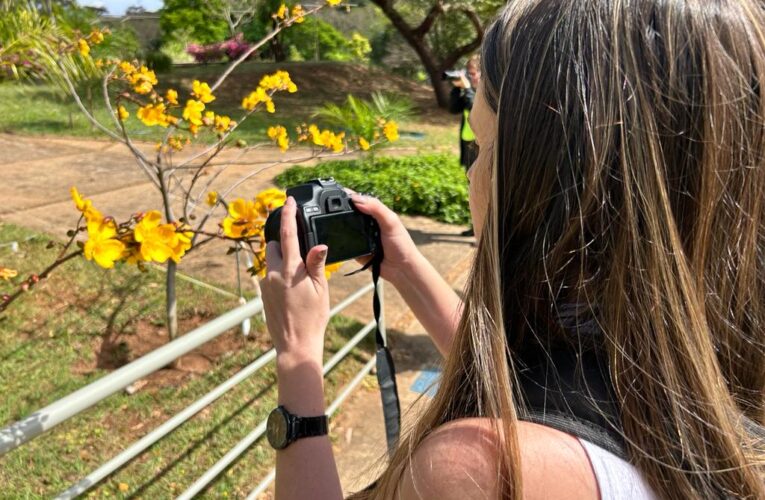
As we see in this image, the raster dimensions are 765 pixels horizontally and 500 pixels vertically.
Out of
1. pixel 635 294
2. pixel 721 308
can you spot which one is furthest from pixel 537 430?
pixel 721 308

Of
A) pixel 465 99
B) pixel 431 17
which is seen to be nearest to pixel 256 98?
pixel 465 99

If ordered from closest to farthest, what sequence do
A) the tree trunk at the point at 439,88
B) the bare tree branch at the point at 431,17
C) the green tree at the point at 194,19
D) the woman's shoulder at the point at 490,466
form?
the woman's shoulder at the point at 490,466, the bare tree branch at the point at 431,17, the tree trunk at the point at 439,88, the green tree at the point at 194,19

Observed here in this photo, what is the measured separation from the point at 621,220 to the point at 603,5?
27cm

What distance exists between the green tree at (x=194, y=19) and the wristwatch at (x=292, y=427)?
23335mm

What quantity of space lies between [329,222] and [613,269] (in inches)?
23.1

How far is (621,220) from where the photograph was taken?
0.75 m

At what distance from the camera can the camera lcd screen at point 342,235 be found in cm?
117

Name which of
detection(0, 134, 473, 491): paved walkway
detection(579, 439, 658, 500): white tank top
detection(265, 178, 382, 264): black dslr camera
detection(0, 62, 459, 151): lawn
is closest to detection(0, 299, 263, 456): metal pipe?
detection(265, 178, 382, 264): black dslr camera

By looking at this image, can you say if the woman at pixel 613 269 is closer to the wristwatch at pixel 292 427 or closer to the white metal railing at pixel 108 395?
the wristwatch at pixel 292 427

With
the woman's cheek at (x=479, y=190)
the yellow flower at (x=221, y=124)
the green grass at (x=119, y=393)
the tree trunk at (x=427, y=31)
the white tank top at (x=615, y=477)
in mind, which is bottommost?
the green grass at (x=119, y=393)

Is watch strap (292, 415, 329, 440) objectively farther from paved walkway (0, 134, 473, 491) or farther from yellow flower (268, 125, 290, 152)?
yellow flower (268, 125, 290, 152)

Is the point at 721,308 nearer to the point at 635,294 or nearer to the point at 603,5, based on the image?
the point at 635,294

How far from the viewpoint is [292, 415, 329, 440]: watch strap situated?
0.97 meters

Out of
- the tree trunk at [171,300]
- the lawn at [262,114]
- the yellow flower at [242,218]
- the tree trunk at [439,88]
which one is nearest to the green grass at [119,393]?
the tree trunk at [171,300]
